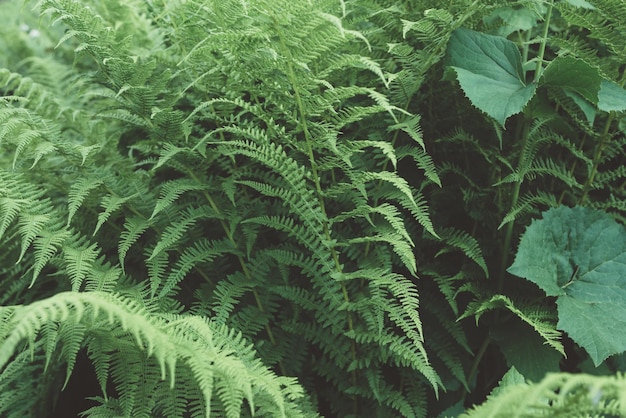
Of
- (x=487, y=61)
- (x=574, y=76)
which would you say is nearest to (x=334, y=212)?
(x=487, y=61)

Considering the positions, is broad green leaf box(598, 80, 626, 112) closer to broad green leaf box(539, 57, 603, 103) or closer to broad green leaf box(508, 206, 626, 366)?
broad green leaf box(539, 57, 603, 103)

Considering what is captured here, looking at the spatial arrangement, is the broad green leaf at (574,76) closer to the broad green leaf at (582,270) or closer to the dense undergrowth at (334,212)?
the dense undergrowth at (334,212)

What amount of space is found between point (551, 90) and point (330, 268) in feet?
2.46

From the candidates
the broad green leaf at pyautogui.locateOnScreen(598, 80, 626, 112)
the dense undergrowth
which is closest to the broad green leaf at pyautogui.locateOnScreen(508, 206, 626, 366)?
the dense undergrowth

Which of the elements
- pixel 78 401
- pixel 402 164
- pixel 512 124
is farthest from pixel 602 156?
pixel 78 401

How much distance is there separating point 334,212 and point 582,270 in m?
0.69

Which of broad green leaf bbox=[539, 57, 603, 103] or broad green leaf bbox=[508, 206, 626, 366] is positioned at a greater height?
broad green leaf bbox=[539, 57, 603, 103]

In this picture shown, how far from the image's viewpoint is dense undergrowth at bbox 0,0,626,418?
1.27 meters

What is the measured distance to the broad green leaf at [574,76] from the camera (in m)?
1.25

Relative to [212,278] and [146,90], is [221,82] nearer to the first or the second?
[146,90]

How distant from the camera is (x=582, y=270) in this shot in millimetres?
1393

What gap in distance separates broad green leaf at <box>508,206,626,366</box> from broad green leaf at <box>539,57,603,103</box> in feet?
1.04

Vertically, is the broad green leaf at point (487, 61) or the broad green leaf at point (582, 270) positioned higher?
the broad green leaf at point (487, 61)

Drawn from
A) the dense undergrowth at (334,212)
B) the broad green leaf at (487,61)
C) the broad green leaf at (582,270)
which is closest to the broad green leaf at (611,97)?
the dense undergrowth at (334,212)
